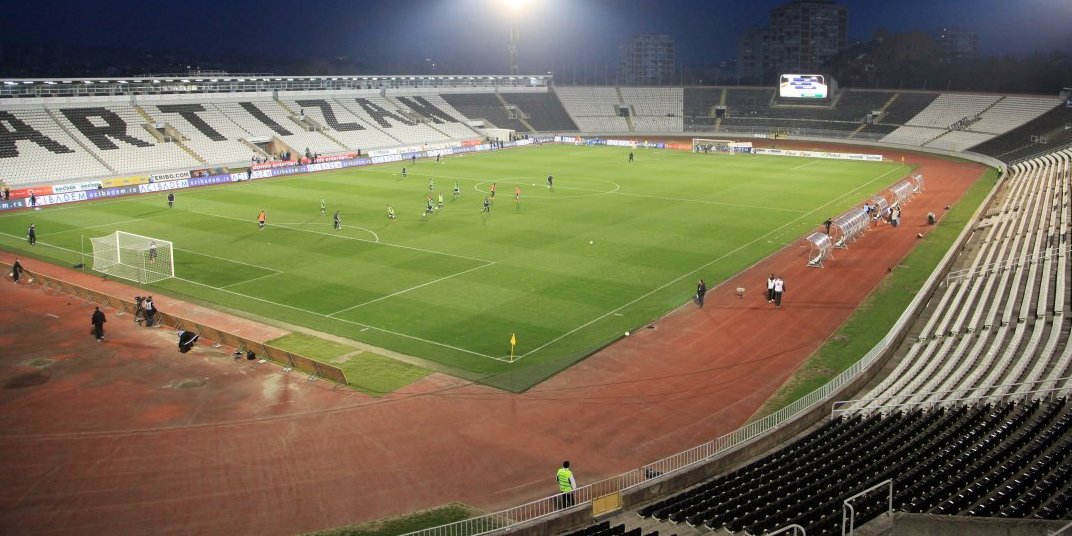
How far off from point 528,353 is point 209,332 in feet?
36.4

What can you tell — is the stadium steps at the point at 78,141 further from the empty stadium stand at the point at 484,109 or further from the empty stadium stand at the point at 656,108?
the empty stadium stand at the point at 656,108

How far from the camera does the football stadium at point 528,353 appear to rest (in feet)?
56.3

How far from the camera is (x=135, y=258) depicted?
39.1 meters

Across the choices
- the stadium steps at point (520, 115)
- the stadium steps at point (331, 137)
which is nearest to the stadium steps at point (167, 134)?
the stadium steps at point (331, 137)

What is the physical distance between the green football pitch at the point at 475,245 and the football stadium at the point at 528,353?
0.25 meters

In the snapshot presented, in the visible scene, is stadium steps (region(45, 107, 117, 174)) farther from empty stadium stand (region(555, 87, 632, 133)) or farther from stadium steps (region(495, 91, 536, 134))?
empty stadium stand (region(555, 87, 632, 133))

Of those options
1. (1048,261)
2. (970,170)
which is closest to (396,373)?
(1048,261)

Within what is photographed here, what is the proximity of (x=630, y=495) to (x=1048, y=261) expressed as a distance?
80.2ft

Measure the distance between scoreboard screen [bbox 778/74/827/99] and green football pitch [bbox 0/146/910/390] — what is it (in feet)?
133

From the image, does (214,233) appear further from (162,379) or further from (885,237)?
(885,237)

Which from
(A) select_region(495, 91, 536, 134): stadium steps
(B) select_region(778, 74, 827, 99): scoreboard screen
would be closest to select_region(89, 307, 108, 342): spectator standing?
(A) select_region(495, 91, 536, 134): stadium steps

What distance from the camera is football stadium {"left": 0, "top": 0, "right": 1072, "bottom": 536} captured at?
1717cm

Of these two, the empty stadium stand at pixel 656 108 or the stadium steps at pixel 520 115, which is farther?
the empty stadium stand at pixel 656 108

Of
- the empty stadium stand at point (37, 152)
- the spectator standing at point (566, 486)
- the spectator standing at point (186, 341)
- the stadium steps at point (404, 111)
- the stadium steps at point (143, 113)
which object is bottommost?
the spectator standing at point (566, 486)
